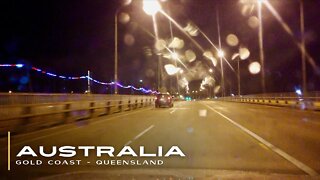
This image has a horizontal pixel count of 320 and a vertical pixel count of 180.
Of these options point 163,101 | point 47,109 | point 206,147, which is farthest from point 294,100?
point 206,147

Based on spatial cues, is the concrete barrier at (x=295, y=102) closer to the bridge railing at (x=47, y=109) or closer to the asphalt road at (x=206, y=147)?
the bridge railing at (x=47, y=109)

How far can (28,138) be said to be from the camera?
50.4 ft

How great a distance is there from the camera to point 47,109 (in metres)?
21.4

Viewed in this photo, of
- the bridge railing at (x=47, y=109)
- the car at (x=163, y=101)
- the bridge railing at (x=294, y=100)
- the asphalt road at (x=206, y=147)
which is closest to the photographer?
the asphalt road at (x=206, y=147)

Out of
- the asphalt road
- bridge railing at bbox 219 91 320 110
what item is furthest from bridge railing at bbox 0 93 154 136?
bridge railing at bbox 219 91 320 110

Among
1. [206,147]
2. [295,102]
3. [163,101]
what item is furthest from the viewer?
[163,101]

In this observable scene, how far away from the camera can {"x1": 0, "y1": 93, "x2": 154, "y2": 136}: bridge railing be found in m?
17.6

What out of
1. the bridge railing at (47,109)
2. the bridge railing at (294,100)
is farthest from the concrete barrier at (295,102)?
the bridge railing at (47,109)

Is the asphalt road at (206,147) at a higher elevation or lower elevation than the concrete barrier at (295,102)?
lower

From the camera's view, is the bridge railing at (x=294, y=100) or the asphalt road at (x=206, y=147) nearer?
the asphalt road at (x=206, y=147)

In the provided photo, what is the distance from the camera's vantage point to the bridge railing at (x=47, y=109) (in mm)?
17641

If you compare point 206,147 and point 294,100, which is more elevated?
point 294,100

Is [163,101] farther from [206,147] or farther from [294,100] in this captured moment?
[206,147]

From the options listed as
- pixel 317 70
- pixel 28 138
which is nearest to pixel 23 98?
pixel 28 138
